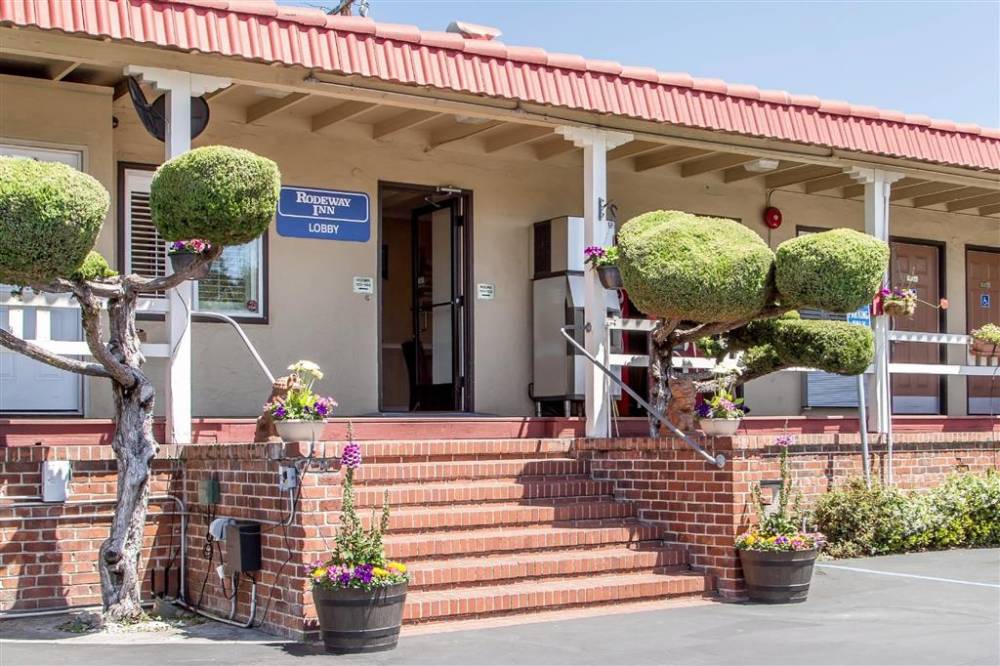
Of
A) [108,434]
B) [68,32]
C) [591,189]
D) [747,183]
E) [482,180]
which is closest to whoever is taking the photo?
[68,32]

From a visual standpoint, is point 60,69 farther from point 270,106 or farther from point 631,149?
point 631,149

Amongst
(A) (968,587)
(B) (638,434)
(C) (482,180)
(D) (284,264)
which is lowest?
(A) (968,587)

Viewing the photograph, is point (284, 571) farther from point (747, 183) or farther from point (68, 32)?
point (747, 183)

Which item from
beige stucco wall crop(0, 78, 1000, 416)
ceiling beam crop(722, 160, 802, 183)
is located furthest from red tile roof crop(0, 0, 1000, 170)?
beige stucco wall crop(0, 78, 1000, 416)

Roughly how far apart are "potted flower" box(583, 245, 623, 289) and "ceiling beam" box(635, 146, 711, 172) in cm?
214

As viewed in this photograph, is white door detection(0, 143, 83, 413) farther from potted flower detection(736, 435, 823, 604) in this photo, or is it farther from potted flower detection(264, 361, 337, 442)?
potted flower detection(736, 435, 823, 604)

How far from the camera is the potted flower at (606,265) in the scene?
407 inches

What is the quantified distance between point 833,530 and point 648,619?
335 cm

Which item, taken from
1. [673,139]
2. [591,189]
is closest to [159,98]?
[591,189]

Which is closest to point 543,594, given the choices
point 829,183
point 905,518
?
point 905,518

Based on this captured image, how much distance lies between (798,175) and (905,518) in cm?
442

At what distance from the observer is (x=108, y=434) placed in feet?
29.5

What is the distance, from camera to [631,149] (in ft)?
40.4

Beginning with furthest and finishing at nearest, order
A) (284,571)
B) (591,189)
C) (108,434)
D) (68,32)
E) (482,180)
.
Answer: (482,180), (591,189), (108,434), (68,32), (284,571)
